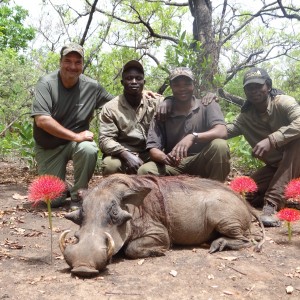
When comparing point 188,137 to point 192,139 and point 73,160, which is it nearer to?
point 192,139

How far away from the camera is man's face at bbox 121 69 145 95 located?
5.47 meters

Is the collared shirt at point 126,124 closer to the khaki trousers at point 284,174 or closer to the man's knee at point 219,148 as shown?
A: the man's knee at point 219,148

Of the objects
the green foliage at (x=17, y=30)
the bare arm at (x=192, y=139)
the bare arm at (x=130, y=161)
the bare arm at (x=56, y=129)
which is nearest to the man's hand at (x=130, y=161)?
the bare arm at (x=130, y=161)

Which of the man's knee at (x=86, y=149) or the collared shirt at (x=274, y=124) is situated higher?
the collared shirt at (x=274, y=124)

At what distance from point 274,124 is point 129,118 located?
1853 mm

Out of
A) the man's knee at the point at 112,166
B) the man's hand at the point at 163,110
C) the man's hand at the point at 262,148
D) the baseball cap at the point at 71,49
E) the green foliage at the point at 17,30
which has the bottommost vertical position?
the man's knee at the point at 112,166

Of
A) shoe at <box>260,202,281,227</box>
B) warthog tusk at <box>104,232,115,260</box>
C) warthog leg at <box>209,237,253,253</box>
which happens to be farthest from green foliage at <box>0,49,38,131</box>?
warthog tusk at <box>104,232,115,260</box>

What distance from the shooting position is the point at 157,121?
17.2ft

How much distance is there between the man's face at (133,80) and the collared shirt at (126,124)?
0.75 ft

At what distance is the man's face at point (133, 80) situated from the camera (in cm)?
547

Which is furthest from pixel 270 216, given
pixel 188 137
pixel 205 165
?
pixel 188 137

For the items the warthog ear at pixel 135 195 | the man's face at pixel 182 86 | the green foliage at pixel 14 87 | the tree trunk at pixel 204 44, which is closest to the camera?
the warthog ear at pixel 135 195

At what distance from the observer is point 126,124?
18.2ft

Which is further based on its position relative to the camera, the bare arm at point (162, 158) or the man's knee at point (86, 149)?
the man's knee at point (86, 149)
